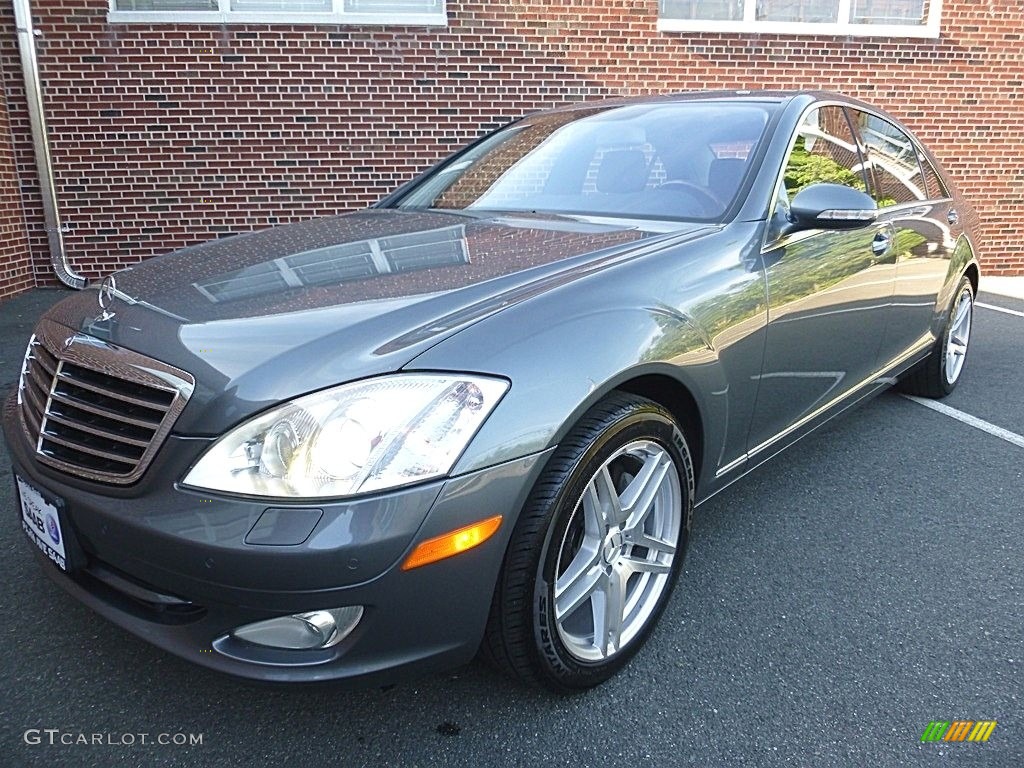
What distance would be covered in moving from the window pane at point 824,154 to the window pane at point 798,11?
4.96 meters

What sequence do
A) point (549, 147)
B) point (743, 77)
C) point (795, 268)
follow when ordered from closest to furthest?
point (795, 268) < point (549, 147) < point (743, 77)

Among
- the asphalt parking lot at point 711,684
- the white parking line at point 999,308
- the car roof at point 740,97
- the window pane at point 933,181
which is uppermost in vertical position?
A: the car roof at point 740,97

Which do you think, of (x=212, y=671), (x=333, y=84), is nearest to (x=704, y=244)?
(x=212, y=671)

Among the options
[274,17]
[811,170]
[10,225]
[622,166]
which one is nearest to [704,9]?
[274,17]

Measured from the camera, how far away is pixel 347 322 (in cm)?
172

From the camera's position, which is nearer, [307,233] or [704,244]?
[704,244]

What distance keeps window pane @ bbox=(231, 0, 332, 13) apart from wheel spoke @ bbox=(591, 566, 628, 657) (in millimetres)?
6365

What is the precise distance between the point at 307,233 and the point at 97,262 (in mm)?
5300

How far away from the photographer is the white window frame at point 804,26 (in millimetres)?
7414

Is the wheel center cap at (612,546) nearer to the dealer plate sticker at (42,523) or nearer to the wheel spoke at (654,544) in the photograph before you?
the wheel spoke at (654,544)

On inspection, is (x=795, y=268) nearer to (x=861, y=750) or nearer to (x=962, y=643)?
(x=962, y=643)

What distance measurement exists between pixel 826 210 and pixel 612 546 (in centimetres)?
131

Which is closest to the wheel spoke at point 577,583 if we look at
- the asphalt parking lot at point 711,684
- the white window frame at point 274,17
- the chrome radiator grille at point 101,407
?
the asphalt parking lot at point 711,684

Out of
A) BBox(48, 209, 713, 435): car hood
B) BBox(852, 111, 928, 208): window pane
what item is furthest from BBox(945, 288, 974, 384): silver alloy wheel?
BBox(48, 209, 713, 435): car hood
